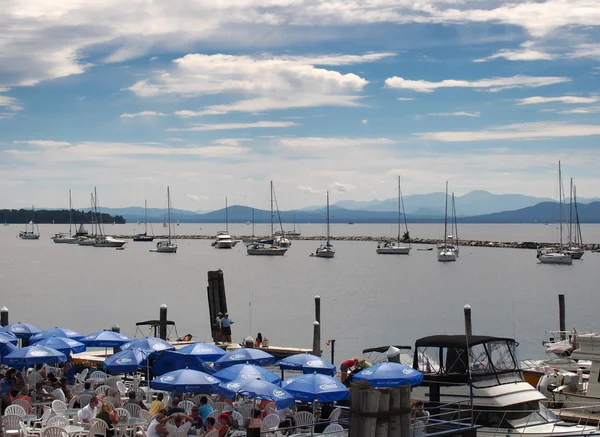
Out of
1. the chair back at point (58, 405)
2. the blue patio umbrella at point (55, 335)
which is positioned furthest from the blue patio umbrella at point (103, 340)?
the chair back at point (58, 405)

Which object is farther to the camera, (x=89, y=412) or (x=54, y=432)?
(x=89, y=412)

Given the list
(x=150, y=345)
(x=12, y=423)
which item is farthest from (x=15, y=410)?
(x=150, y=345)

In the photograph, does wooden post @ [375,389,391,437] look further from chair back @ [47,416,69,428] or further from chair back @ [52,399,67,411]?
chair back @ [52,399,67,411]

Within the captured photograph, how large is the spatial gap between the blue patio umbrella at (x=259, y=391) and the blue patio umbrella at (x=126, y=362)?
178 inches

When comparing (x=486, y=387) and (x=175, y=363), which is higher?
(x=175, y=363)

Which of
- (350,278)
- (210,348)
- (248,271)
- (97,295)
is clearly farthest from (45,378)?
(248,271)

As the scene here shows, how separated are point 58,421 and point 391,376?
775 cm

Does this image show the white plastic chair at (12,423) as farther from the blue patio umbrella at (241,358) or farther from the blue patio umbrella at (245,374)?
→ the blue patio umbrella at (241,358)

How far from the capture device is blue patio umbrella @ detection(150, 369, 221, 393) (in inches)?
779

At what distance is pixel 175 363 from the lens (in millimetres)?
23266

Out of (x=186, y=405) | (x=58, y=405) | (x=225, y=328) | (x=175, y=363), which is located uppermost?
(x=175, y=363)

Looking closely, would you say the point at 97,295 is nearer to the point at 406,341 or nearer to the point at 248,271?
the point at 248,271

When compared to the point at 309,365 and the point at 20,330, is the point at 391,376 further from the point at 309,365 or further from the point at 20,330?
the point at 20,330

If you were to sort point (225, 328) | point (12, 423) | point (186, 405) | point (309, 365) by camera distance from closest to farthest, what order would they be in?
1. point (12, 423)
2. point (186, 405)
3. point (309, 365)
4. point (225, 328)
